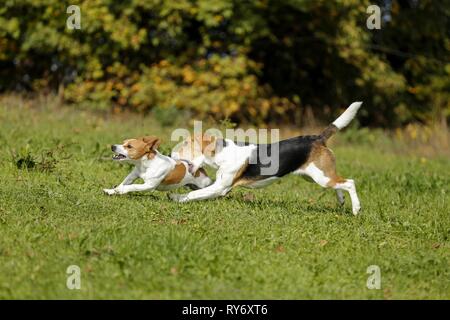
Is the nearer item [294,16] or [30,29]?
[30,29]

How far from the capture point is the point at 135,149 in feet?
27.6

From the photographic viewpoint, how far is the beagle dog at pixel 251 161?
8617 millimetres

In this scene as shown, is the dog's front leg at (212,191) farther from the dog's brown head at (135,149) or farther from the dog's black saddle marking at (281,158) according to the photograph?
the dog's brown head at (135,149)

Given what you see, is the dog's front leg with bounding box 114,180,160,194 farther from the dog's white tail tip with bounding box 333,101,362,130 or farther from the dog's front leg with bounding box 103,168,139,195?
the dog's white tail tip with bounding box 333,101,362,130

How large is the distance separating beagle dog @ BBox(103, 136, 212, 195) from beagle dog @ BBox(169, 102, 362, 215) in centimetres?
19

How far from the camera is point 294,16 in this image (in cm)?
2061

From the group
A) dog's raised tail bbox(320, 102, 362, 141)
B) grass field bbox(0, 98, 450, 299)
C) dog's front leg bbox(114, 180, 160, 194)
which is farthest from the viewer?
dog's raised tail bbox(320, 102, 362, 141)

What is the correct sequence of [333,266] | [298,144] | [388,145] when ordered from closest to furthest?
[333,266]
[298,144]
[388,145]

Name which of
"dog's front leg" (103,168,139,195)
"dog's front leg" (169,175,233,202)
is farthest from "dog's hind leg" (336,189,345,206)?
"dog's front leg" (103,168,139,195)

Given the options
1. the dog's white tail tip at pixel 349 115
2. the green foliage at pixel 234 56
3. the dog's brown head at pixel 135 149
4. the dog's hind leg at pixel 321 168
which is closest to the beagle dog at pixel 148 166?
the dog's brown head at pixel 135 149

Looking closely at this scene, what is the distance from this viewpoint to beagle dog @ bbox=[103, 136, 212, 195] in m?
8.41

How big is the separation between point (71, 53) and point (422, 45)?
10.8 metres
